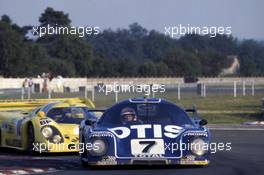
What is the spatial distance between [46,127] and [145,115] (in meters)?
3.10

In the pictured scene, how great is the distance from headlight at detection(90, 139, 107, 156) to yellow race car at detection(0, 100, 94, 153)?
3.23m

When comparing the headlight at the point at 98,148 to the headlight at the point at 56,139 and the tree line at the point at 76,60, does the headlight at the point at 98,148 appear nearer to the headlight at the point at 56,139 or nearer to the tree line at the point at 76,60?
the headlight at the point at 56,139

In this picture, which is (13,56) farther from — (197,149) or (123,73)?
(197,149)

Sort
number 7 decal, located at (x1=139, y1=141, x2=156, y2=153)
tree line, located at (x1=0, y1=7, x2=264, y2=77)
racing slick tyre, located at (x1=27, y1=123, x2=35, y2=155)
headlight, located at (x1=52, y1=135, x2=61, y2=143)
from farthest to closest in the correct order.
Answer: tree line, located at (x1=0, y1=7, x2=264, y2=77) → racing slick tyre, located at (x1=27, y1=123, x2=35, y2=155) → headlight, located at (x1=52, y1=135, x2=61, y2=143) → number 7 decal, located at (x1=139, y1=141, x2=156, y2=153)

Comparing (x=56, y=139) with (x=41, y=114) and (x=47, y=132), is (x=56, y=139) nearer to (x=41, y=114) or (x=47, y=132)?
(x=47, y=132)

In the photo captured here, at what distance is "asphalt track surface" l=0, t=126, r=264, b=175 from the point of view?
12680mm

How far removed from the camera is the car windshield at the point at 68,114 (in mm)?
16672

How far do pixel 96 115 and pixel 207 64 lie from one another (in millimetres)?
A: 82592

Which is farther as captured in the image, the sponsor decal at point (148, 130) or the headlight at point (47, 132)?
the headlight at point (47, 132)

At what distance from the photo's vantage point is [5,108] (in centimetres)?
1888

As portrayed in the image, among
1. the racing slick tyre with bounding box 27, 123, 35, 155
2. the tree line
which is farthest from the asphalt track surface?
the tree line

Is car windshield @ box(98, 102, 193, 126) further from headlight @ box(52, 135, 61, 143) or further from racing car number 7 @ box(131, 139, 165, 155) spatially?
headlight @ box(52, 135, 61, 143)

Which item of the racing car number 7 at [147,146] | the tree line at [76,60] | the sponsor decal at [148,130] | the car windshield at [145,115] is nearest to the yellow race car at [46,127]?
the car windshield at [145,115]

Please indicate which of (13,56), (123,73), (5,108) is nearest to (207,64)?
(123,73)
